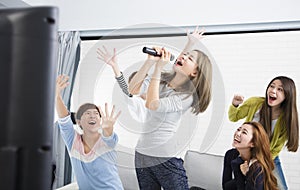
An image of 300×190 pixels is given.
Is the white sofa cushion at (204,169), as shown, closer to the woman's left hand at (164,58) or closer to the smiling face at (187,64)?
the smiling face at (187,64)

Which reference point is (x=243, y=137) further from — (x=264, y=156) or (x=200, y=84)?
(x=200, y=84)

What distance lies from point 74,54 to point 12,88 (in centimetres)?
239

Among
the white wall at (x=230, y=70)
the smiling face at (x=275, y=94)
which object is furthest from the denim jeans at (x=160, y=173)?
the smiling face at (x=275, y=94)

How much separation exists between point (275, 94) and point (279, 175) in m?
0.47

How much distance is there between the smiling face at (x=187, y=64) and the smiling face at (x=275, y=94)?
59 centimetres

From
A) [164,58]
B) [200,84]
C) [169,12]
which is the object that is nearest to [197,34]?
[169,12]

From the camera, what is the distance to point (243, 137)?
2277 mm

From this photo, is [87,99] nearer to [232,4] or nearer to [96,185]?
[96,185]

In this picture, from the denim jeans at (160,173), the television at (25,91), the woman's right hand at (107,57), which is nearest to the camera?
the television at (25,91)

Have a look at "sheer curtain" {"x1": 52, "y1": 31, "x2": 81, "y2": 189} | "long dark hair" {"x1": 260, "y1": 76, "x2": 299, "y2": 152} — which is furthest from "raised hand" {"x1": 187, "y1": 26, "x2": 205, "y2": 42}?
"sheer curtain" {"x1": 52, "y1": 31, "x2": 81, "y2": 189}

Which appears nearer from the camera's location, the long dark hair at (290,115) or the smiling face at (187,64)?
the smiling face at (187,64)

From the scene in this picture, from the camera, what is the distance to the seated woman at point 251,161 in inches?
86.7

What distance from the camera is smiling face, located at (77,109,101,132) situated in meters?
2.09

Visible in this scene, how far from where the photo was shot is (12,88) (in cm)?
28
